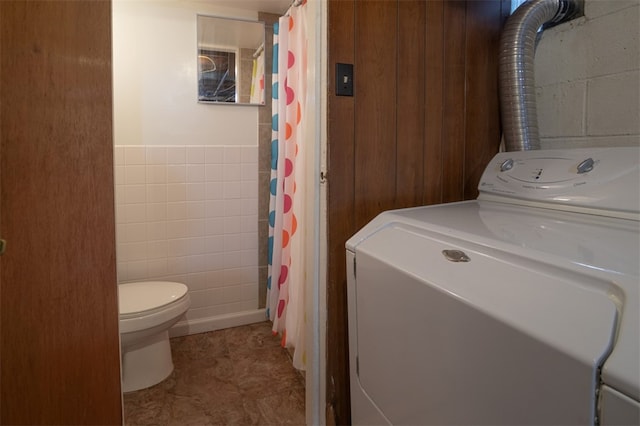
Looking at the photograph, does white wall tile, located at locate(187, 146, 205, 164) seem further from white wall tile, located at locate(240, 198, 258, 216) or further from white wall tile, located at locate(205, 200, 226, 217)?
white wall tile, located at locate(240, 198, 258, 216)

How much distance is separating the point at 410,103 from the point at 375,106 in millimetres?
145

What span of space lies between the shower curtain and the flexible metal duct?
2.92 feet

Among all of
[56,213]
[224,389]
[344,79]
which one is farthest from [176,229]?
[344,79]

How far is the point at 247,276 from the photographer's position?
7.89 ft

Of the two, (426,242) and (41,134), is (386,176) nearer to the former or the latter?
(426,242)

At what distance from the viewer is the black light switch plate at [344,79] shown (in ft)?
3.89

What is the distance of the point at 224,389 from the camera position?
5.60 ft

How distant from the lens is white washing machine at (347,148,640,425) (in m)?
0.46

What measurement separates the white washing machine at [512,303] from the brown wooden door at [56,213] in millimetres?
810

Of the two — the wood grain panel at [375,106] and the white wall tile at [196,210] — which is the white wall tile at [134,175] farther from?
the wood grain panel at [375,106]

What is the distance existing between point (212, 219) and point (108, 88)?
1.26 m

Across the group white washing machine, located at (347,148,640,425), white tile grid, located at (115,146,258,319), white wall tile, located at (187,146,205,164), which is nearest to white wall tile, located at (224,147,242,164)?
white tile grid, located at (115,146,258,319)

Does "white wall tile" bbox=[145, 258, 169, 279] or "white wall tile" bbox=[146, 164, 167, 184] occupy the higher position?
"white wall tile" bbox=[146, 164, 167, 184]

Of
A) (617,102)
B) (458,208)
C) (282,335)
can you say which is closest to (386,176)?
(458,208)
